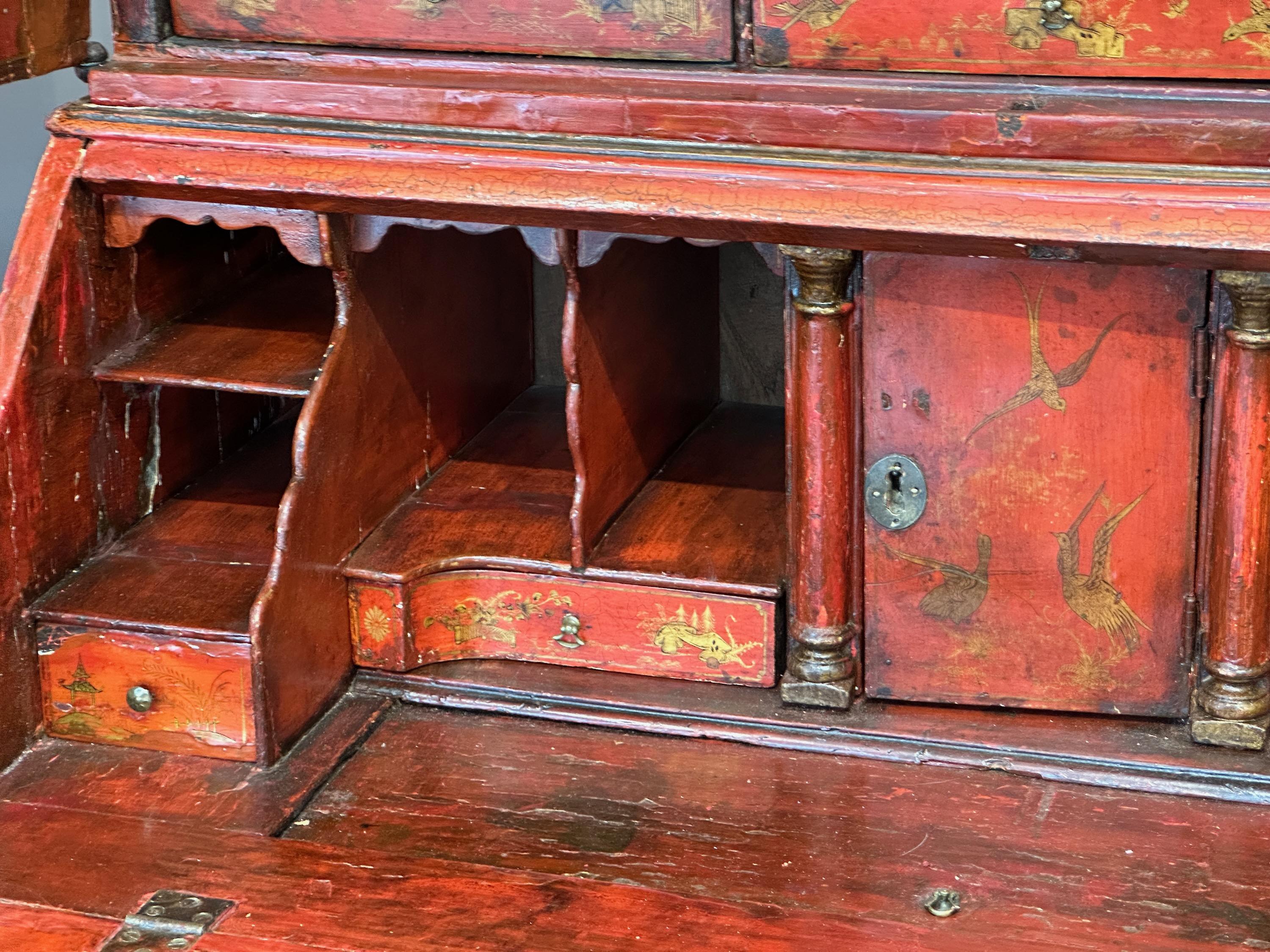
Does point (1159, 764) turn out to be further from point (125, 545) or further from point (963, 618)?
point (125, 545)

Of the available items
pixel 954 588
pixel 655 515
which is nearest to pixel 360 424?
pixel 655 515

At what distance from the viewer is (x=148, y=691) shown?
2436 millimetres

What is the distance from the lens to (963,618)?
2359mm

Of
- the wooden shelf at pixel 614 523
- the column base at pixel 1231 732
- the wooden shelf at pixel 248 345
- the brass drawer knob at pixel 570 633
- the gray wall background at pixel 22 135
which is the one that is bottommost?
the column base at pixel 1231 732

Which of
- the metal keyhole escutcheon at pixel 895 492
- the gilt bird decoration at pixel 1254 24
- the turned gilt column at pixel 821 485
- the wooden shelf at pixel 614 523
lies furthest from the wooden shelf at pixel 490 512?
the gilt bird decoration at pixel 1254 24

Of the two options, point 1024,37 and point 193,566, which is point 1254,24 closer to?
point 1024,37

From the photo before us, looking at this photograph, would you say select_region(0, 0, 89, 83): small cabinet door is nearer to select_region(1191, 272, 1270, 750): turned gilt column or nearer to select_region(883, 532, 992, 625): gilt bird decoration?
select_region(883, 532, 992, 625): gilt bird decoration

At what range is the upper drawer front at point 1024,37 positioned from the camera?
6.43ft

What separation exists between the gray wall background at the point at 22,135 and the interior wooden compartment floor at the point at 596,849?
4.18 ft

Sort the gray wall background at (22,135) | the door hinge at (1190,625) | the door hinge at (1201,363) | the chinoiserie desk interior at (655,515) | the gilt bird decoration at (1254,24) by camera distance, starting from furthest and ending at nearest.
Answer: the gray wall background at (22,135) → the door hinge at (1190,625) → the door hinge at (1201,363) → the chinoiserie desk interior at (655,515) → the gilt bird decoration at (1254,24)

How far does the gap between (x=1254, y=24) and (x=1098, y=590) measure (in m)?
0.76

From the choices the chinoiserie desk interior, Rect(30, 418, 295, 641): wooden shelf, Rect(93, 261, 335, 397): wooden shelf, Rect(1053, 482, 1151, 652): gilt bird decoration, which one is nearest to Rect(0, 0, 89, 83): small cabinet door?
the chinoiserie desk interior

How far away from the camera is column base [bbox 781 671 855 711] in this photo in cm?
242

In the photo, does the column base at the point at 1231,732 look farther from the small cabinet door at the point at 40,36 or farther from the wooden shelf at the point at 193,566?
the small cabinet door at the point at 40,36
